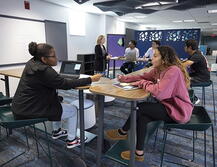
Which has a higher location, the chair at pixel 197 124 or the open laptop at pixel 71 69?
the open laptop at pixel 71 69

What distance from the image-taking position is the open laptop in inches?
75.1

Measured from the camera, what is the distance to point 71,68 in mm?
1950

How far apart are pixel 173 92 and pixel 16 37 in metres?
4.13

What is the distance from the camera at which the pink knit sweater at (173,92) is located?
4.48ft

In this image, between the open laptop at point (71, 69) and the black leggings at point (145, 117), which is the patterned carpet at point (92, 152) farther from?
the open laptop at point (71, 69)

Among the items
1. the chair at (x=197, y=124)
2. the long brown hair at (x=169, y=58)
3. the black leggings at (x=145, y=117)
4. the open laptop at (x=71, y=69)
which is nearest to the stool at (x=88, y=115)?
the open laptop at (x=71, y=69)

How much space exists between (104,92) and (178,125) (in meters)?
0.67

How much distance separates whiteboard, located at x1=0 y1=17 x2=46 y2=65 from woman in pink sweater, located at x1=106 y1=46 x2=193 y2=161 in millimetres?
3727

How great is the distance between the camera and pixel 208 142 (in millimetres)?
2252

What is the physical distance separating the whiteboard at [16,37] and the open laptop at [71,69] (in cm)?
283

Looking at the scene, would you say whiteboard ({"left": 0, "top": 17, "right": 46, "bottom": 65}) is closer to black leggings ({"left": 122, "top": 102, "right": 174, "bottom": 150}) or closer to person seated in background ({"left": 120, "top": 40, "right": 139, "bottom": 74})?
person seated in background ({"left": 120, "top": 40, "right": 139, "bottom": 74})

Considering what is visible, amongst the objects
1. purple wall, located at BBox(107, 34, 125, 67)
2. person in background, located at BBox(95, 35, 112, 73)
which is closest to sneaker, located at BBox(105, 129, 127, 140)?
person in background, located at BBox(95, 35, 112, 73)

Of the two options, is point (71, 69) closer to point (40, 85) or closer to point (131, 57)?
point (40, 85)

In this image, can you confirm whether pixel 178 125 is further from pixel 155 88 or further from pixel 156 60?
pixel 156 60
